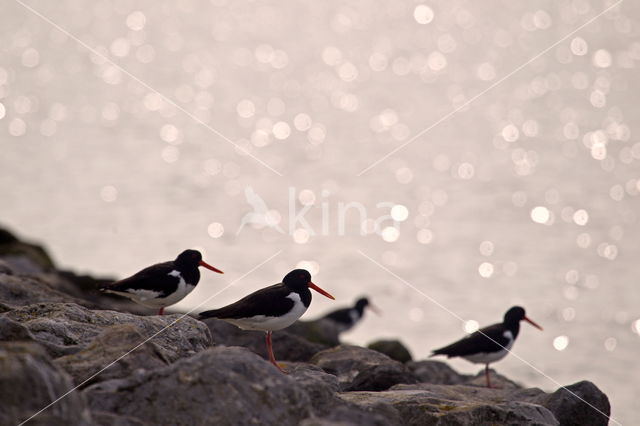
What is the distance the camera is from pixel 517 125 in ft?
281

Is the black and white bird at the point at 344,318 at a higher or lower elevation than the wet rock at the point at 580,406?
lower

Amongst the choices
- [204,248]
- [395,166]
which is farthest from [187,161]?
[204,248]

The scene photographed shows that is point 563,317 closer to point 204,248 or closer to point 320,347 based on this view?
point 204,248

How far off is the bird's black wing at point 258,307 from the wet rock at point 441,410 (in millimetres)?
2181

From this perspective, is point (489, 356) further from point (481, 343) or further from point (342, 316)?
point (342, 316)

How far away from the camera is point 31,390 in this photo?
8.51 metres

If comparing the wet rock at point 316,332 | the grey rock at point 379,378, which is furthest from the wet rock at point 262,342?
the wet rock at point 316,332

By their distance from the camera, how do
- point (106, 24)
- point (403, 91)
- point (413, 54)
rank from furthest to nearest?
1. point (106, 24)
2. point (413, 54)
3. point (403, 91)

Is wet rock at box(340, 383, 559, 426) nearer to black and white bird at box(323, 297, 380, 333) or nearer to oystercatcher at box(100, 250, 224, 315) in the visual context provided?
oystercatcher at box(100, 250, 224, 315)

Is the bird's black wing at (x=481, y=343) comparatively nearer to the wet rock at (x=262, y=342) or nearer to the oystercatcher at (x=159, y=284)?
the wet rock at (x=262, y=342)

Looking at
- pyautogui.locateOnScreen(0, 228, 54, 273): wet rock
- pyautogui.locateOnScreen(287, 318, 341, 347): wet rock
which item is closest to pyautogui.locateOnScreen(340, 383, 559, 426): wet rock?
pyautogui.locateOnScreen(287, 318, 341, 347): wet rock

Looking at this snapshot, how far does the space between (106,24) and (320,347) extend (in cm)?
13273

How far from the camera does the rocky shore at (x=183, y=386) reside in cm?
873

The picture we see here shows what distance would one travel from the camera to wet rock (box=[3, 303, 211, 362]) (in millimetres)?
11984
